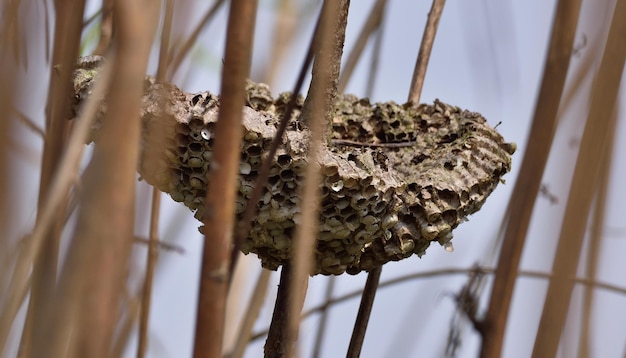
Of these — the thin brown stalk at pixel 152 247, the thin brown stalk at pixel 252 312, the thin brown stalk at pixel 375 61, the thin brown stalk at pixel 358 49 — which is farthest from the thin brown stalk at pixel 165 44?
the thin brown stalk at pixel 375 61

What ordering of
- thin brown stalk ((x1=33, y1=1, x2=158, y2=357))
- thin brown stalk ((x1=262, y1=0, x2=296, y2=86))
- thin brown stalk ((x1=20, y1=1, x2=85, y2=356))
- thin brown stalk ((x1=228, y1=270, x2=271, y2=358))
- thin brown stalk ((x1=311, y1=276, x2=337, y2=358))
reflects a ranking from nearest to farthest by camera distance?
1. thin brown stalk ((x1=33, y1=1, x2=158, y2=357))
2. thin brown stalk ((x1=20, y1=1, x2=85, y2=356))
3. thin brown stalk ((x1=228, y1=270, x2=271, y2=358))
4. thin brown stalk ((x1=262, y1=0, x2=296, y2=86))
5. thin brown stalk ((x1=311, y1=276, x2=337, y2=358))

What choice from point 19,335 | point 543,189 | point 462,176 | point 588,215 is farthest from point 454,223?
point 19,335

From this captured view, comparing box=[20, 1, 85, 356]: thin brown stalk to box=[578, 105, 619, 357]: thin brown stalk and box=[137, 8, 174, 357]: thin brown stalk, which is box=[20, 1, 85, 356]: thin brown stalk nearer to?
box=[137, 8, 174, 357]: thin brown stalk

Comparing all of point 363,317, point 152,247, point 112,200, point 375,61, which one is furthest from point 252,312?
point 112,200

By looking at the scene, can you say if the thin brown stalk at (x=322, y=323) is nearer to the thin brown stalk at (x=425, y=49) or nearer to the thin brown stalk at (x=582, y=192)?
the thin brown stalk at (x=425, y=49)

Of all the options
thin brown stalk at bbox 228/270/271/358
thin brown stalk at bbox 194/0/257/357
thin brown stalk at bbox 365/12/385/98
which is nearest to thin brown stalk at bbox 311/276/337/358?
thin brown stalk at bbox 228/270/271/358

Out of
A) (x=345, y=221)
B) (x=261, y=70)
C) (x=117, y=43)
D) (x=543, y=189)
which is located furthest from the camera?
(x=261, y=70)

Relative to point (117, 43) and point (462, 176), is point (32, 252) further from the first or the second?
point (462, 176)
